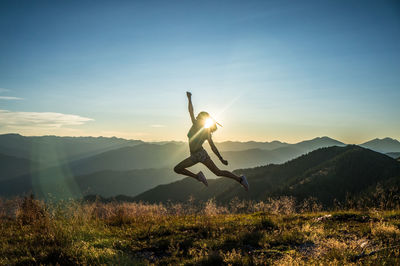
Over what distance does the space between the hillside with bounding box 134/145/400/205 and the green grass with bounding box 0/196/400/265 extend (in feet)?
175

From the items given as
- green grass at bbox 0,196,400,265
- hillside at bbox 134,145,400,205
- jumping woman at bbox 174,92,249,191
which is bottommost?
hillside at bbox 134,145,400,205

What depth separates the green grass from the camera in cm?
358

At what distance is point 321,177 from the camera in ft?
209

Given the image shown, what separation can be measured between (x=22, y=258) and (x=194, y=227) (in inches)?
130

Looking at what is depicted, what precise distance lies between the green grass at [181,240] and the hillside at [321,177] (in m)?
53.3

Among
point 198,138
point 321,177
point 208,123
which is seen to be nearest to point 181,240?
point 198,138

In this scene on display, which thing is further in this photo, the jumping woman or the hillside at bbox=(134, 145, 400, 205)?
the hillside at bbox=(134, 145, 400, 205)

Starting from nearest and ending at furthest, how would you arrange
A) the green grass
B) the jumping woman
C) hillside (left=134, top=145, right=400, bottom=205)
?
the green grass
the jumping woman
hillside (left=134, top=145, right=400, bottom=205)

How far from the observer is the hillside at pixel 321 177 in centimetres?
5853

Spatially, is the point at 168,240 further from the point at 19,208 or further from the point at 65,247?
the point at 19,208

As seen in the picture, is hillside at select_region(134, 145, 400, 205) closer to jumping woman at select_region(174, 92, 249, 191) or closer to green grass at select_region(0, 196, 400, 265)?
green grass at select_region(0, 196, 400, 265)

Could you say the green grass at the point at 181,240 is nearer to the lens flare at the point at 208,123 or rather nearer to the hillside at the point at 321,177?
the lens flare at the point at 208,123

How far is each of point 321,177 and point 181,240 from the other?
67806mm

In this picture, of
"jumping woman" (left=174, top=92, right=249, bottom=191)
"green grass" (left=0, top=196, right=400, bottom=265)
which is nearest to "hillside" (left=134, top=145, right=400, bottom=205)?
"green grass" (left=0, top=196, right=400, bottom=265)
